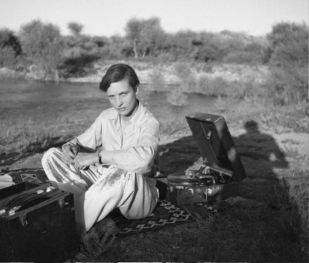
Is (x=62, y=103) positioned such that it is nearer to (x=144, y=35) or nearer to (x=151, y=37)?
(x=151, y=37)

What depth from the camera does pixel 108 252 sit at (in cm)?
265

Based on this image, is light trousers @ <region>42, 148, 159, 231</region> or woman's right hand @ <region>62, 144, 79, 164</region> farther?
woman's right hand @ <region>62, 144, 79, 164</region>

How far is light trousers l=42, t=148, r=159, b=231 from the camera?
8.98 ft

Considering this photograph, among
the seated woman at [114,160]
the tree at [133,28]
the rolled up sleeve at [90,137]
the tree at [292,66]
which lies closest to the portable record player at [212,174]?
the seated woman at [114,160]

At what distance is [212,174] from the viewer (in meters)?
3.81

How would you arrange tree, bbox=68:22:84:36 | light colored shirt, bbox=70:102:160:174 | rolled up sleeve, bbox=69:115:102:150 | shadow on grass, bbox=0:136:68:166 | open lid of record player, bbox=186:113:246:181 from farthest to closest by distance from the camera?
tree, bbox=68:22:84:36
shadow on grass, bbox=0:136:68:166
open lid of record player, bbox=186:113:246:181
rolled up sleeve, bbox=69:115:102:150
light colored shirt, bbox=70:102:160:174

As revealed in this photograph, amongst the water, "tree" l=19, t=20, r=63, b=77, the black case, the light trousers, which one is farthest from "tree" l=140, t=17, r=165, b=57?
the black case

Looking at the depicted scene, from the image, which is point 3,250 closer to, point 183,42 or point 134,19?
point 183,42

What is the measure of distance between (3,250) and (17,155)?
3.69 metres

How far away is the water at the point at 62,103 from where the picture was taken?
13415 millimetres

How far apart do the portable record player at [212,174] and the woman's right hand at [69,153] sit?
999mm

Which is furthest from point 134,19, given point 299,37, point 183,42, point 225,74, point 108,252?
point 108,252

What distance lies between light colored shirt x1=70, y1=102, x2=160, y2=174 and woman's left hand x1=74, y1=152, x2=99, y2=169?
0.33ft

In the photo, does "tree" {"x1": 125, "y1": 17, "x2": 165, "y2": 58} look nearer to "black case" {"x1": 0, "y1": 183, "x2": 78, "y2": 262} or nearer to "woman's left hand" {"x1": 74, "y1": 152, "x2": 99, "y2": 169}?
"woman's left hand" {"x1": 74, "y1": 152, "x2": 99, "y2": 169}
